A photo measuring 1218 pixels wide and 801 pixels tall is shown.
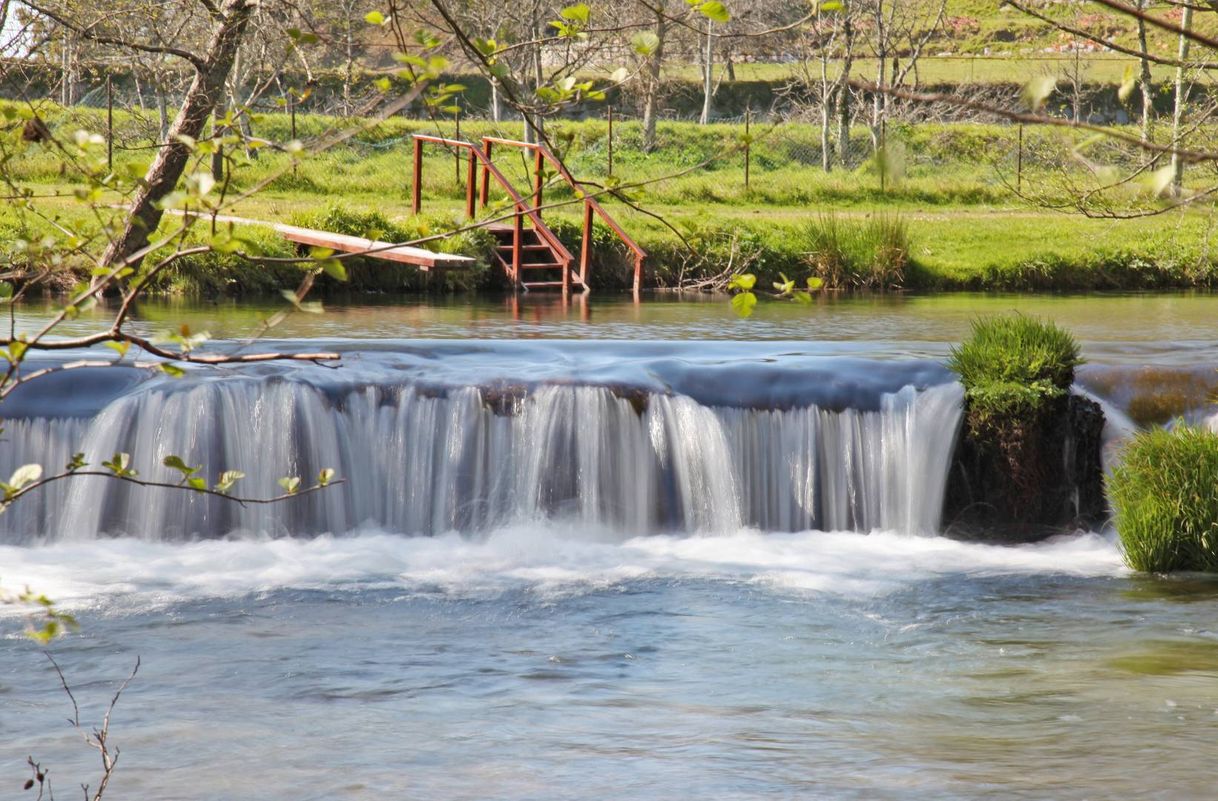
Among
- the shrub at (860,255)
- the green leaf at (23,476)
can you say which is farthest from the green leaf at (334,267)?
the shrub at (860,255)

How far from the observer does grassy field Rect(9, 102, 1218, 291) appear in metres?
20.5

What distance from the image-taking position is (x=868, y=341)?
1283 cm

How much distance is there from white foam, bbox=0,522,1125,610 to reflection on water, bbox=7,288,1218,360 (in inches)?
116

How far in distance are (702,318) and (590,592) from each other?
7.99 metres

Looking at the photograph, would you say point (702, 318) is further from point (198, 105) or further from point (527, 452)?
point (198, 105)

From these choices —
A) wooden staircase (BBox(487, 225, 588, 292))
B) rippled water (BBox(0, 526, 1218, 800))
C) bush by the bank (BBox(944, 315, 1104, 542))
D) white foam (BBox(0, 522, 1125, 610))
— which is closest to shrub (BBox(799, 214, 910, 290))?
wooden staircase (BBox(487, 225, 588, 292))

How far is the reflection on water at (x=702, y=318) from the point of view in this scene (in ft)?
43.6

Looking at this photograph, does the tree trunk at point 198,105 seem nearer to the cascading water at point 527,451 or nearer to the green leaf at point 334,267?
the cascading water at point 527,451

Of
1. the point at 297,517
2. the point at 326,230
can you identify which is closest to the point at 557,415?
the point at 297,517

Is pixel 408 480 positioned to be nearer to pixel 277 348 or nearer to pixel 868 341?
pixel 277 348

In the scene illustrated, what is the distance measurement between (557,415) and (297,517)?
1.91 meters

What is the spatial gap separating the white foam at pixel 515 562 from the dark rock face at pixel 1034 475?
206 millimetres

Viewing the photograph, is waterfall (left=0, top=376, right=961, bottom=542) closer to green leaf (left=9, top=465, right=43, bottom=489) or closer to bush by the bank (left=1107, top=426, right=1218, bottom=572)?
bush by the bank (left=1107, top=426, right=1218, bottom=572)

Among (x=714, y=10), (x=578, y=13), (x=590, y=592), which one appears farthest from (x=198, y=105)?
(x=714, y=10)
